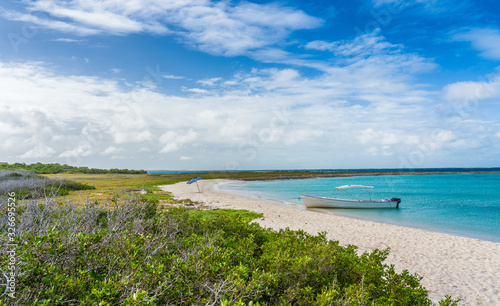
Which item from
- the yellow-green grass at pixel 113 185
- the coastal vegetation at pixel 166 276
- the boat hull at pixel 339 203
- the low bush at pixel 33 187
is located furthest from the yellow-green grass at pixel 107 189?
the boat hull at pixel 339 203

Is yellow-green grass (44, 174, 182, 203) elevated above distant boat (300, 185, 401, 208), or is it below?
above

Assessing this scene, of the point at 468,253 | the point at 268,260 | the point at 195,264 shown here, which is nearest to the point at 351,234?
the point at 468,253

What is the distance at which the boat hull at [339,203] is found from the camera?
91.0 feet

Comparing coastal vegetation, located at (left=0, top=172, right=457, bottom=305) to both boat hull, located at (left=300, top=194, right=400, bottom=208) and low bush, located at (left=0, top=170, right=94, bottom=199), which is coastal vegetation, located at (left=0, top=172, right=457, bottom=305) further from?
boat hull, located at (left=300, top=194, right=400, bottom=208)

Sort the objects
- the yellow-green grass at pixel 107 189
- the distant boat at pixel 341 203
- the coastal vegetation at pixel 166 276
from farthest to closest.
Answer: the distant boat at pixel 341 203 → the yellow-green grass at pixel 107 189 → the coastal vegetation at pixel 166 276

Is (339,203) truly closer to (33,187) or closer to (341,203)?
(341,203)

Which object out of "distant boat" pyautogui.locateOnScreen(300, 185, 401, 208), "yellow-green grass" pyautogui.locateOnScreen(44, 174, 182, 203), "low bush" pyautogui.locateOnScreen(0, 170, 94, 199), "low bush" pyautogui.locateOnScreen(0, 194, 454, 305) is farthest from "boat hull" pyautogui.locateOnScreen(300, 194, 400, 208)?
"low bush" pyautogui.locateOnScreen(0, 194, 454, 305)

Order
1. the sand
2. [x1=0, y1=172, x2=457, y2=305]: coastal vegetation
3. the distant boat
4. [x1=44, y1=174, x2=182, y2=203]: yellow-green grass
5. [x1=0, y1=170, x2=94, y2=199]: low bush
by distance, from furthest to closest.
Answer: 1. the distant boat
2. [x1=44, y1=174, x2=182, y2=203]: yellow-green grass
3. [x1=0, y1=170, x2=94, y2=199]: low bush
4. the sand
5. [x1=0, y1=172, x2=457, y2=305]: coastal vegetation

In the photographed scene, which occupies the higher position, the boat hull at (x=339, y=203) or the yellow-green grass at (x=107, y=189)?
the yellow-green grass at (x=107, y=189)

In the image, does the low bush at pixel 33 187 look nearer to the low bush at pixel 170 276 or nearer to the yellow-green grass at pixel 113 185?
the yellow-green grass at pixel 113 185

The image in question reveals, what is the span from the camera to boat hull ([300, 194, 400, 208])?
91.0ft

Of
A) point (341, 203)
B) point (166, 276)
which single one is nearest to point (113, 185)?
point (341, 203)

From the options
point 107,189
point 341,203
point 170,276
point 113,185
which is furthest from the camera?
point 113,185

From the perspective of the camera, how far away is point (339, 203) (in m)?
28.5
